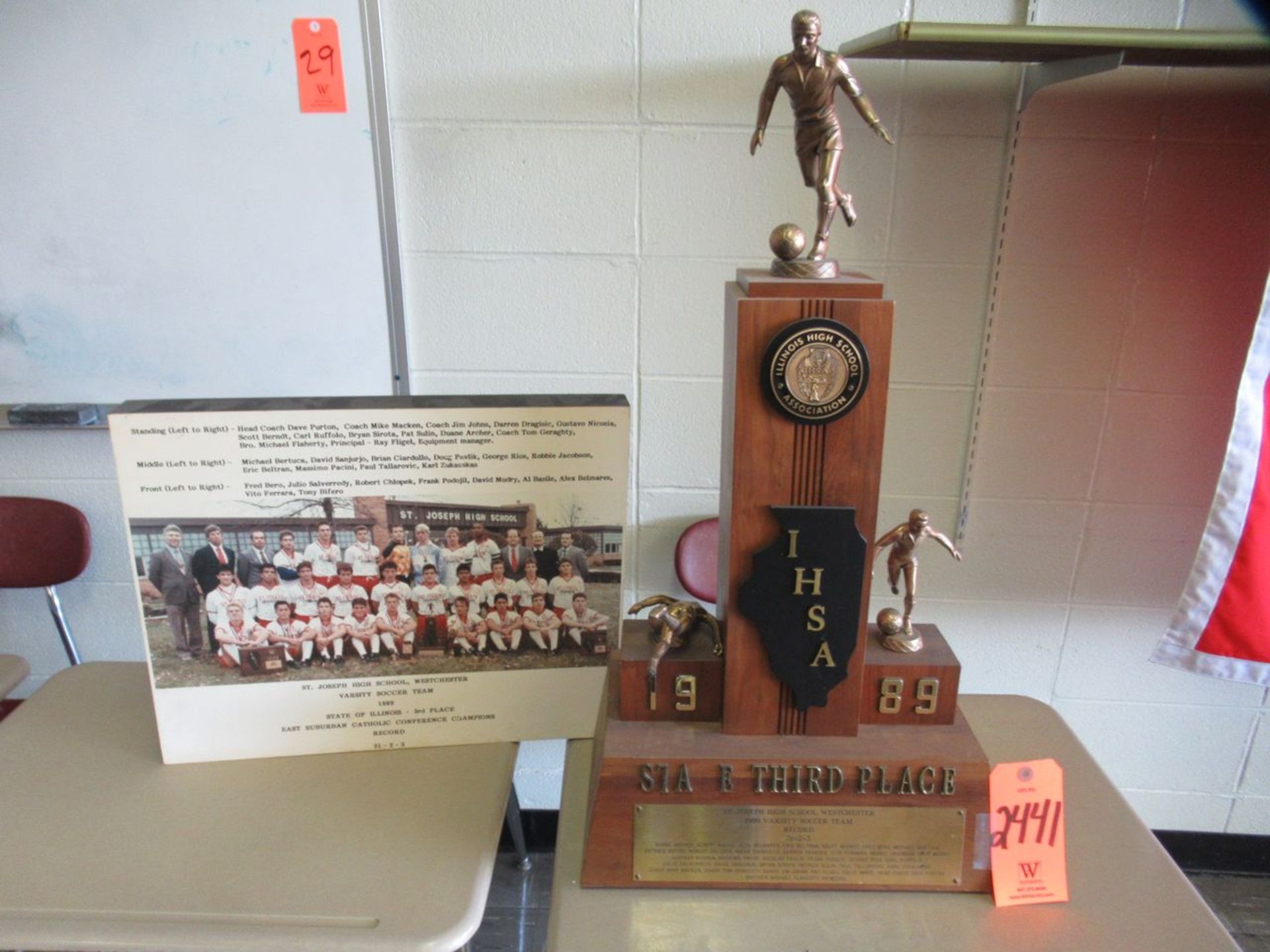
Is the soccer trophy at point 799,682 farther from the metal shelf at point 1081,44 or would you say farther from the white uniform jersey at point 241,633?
the white uniform jersey at point 241,633

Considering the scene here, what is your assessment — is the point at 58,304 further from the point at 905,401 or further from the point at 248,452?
the point at 905,401

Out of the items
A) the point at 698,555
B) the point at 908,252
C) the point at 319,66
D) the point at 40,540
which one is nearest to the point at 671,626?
the point at 698,555

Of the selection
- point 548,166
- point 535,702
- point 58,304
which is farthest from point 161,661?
point 548,166

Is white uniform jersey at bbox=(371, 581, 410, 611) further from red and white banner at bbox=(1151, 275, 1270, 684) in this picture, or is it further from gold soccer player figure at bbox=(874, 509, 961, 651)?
red and white banner at bbox=(1151, 275, 1270, 684)

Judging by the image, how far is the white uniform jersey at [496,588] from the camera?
966 millimetres

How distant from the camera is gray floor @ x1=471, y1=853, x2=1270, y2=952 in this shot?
62.3 inches

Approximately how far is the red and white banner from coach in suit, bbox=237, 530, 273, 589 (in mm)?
1235

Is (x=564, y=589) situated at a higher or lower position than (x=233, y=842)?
higher

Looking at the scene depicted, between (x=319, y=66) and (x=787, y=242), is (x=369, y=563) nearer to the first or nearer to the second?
(x=787, y=242)

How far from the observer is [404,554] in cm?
A: 95

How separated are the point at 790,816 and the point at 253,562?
64 cm

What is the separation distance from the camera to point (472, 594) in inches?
38.2

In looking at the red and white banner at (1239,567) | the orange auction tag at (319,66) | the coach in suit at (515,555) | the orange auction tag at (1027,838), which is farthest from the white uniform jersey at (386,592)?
the red and white banner at (1239,567)

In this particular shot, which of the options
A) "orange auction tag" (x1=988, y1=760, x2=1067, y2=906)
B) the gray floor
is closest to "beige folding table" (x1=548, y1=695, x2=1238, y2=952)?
"orange auction tag" (x1=988, y1=760, x2=1067, y2=906)
